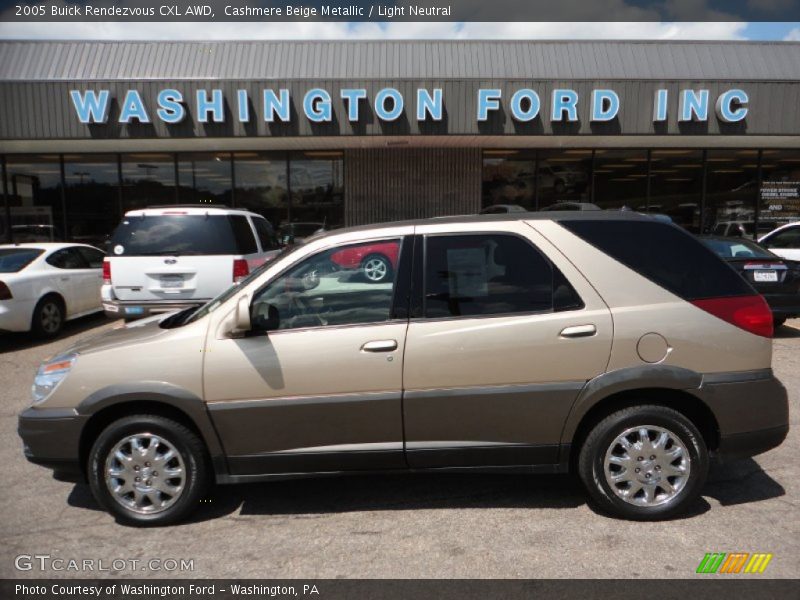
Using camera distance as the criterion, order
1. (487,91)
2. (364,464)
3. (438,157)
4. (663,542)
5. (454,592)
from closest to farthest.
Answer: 1. (454,592)
2. (663,542)
3. (364,464)
4. (487,91)
5. (438,157)

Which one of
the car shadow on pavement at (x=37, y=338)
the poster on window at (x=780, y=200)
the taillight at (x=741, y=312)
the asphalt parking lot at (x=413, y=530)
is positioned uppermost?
the poster on window at (x=780, y=200)

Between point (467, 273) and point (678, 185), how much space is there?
14.6m

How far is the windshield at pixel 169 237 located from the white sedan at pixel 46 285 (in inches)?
76.9

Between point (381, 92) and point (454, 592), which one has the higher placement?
point (381, 92)

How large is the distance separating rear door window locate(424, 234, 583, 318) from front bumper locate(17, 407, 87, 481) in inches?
84.7

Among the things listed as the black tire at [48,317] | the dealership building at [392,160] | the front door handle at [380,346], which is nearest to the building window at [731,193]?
the dealership building at [392,160]

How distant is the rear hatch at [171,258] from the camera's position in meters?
7.36

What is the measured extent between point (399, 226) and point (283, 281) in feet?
2.56

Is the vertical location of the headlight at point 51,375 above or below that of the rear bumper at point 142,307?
above

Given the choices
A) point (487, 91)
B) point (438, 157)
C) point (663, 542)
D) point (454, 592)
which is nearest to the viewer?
point (454, 592)

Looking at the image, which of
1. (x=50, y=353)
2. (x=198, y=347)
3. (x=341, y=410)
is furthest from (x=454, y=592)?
(x=50, y=353)

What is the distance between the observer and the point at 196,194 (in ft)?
51.3

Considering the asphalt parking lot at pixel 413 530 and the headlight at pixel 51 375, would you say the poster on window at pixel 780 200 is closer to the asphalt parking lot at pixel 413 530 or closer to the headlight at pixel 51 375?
the asphalt parking lot at pixel 413 530

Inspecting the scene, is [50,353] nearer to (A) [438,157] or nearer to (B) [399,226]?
(B) [399,226]
